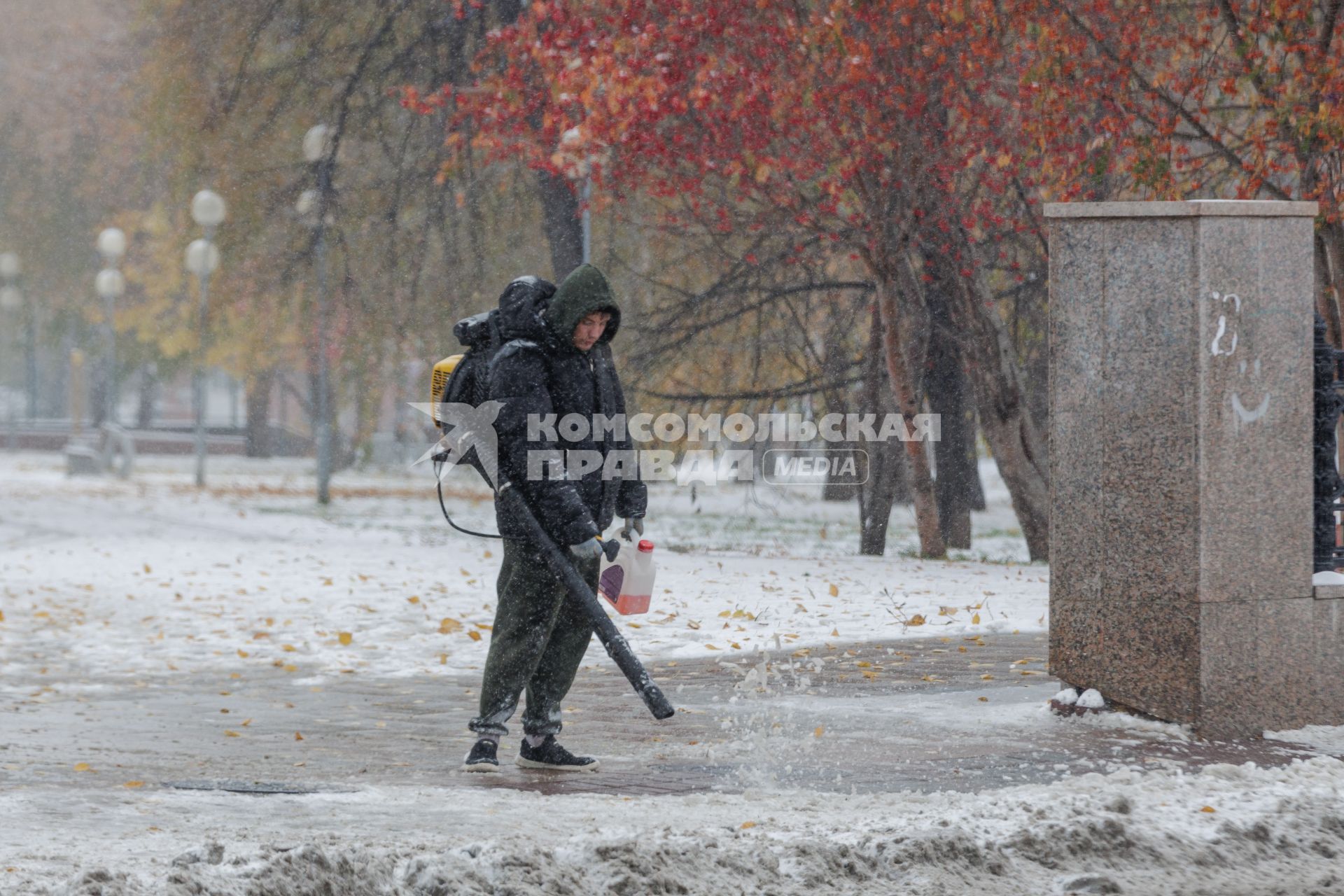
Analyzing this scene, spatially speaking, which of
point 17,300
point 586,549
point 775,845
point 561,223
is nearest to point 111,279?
point 17,300

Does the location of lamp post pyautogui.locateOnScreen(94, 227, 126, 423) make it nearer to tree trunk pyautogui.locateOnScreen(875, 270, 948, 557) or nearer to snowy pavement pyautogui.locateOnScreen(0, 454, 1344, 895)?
snowy pavement pyautogui.locateOnScreen(0, 454, 1344, 895)

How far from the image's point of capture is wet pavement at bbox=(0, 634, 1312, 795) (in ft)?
19.5

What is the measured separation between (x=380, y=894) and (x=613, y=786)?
160cm

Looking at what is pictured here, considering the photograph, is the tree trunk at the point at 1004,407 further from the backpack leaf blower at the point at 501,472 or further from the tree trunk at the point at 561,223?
the backpack leaf blower at the point at 501,472

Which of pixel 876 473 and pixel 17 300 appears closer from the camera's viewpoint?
pixel 876 473

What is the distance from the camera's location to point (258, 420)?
44938 mm

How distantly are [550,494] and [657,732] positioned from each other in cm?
155

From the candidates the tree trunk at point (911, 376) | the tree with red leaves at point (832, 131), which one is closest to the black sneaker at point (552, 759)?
the tree with red leaves at point (832, 131)

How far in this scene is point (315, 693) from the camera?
838 centimetres

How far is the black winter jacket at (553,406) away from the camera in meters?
5.82

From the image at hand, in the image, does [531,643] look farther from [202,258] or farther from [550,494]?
[202,258]

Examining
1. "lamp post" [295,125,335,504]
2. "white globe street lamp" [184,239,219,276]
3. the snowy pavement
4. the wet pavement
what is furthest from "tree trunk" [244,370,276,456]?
the wet pavement

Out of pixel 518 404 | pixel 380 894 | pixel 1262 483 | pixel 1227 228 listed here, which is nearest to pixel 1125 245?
pixel 1227 228

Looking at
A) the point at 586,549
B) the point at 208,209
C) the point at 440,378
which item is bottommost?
the point at 586,549
